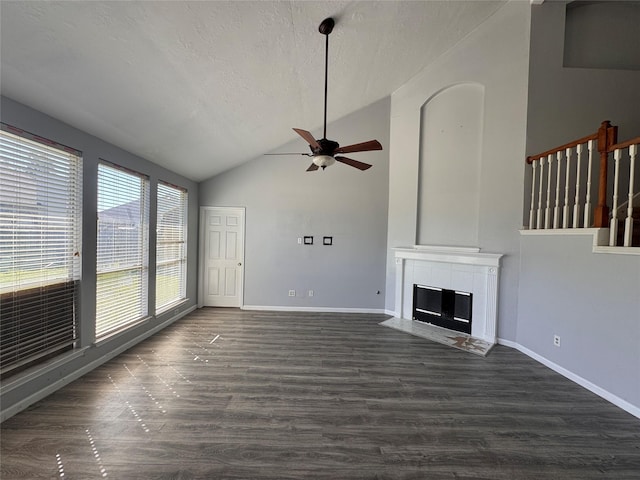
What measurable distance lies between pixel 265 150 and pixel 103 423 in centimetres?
434

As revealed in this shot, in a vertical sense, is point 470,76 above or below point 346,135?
above

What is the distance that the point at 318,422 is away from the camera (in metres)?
2.03

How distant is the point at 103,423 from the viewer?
197cm

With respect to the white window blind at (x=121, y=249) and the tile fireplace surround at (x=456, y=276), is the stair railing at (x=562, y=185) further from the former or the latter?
the white window blind at (x=121, y=249)

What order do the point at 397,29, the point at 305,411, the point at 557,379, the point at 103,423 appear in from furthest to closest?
1. the point at 397,29
2. the point at 557,379
3. the point at 305,411
4. the point at 103,423

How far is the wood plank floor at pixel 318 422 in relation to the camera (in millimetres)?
1646

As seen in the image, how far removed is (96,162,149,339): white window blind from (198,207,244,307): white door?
1.49 metres

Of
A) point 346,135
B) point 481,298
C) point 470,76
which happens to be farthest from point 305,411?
point 470,76

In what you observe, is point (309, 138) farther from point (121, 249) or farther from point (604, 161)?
point (604, 161)

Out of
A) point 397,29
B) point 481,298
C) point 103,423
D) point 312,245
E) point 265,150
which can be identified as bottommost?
point 103,423

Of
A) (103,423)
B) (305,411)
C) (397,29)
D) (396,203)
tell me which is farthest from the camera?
(396,203)

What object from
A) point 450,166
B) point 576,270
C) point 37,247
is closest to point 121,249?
point 37,247

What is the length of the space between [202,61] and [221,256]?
357cm

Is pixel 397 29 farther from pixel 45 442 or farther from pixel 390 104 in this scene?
pixel 45 442
